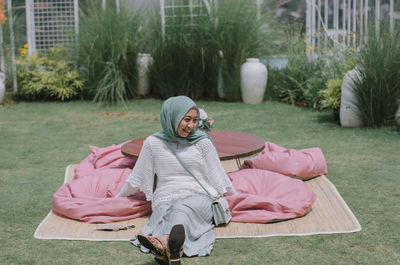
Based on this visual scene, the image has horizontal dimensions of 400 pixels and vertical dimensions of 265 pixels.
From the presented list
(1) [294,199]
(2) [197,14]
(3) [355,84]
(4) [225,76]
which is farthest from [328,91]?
(1) [294,199]

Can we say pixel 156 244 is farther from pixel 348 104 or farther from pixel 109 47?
pixel 109 47

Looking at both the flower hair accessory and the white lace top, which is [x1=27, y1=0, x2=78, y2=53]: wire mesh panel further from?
the white lace top

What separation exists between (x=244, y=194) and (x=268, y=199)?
0.53ft

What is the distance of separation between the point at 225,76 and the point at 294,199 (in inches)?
212

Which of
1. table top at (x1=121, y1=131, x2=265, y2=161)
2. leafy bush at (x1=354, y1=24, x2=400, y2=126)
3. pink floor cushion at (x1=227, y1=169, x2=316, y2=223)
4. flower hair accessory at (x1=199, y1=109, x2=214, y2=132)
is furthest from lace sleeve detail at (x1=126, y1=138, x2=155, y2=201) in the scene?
leafy bush at (x1=354, y1=24, x2=400, y2=126)

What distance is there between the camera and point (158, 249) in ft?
8.65

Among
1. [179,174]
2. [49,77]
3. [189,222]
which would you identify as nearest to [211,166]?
[179,174]

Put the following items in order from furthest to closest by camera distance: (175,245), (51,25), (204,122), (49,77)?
(51,25) → (49,77) → (204,122) → (175,245)

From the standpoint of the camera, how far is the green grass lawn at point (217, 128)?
2.91 metres

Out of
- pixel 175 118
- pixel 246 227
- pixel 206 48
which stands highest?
pixel 206 48

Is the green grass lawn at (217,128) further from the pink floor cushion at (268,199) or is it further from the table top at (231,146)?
the table top at (231,146)

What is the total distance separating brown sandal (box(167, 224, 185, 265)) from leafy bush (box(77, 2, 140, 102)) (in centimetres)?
597

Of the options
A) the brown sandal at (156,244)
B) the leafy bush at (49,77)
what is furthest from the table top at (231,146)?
the leafy bush at (49,77)

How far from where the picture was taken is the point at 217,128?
682 centimetres
